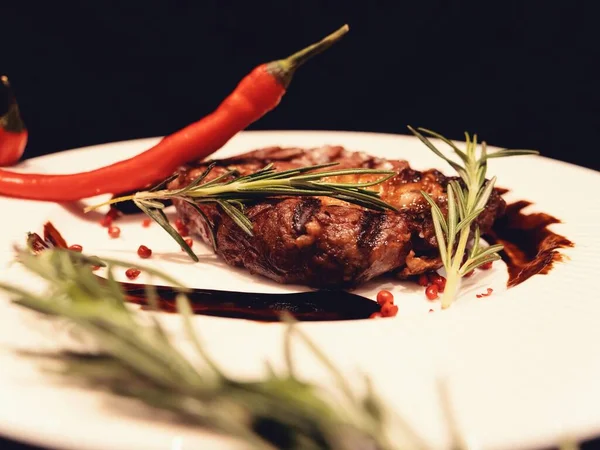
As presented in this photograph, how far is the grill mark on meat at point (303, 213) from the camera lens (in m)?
2.87

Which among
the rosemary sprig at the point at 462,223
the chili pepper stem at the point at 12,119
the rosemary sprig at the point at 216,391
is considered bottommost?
the rosemary sprig at the point at 216,391

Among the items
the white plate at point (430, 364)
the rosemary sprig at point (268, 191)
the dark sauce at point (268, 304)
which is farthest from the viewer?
the rosemary sprig at point (268, 191)

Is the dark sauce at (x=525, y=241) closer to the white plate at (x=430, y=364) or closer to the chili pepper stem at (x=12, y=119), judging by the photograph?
the white plate at (x=430, y=364)

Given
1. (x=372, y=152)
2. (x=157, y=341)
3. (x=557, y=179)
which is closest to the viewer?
(x=157, y=341)

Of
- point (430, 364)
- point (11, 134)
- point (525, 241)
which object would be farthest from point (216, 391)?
point (11, 134)

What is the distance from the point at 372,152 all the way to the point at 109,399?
344 cm

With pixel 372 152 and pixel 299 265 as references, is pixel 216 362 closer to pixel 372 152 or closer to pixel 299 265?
pixel 299 265

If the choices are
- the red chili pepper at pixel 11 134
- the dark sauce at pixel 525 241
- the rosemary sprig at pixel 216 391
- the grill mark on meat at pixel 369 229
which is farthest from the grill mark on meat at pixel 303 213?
the red chili pepper at pixel 11 134

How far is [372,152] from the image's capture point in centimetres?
477

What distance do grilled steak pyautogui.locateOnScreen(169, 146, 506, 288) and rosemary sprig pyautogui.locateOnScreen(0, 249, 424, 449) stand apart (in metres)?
1.25

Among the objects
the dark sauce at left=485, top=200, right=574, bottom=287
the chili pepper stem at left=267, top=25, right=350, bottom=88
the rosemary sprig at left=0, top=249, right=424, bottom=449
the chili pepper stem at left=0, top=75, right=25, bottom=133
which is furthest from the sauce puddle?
the chili pepper stem at left=267, top=25, right=350, bottom=88

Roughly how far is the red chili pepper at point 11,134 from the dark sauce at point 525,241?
3.25m

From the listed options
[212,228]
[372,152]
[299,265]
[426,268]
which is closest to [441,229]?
[426,268]

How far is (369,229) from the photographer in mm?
2857
